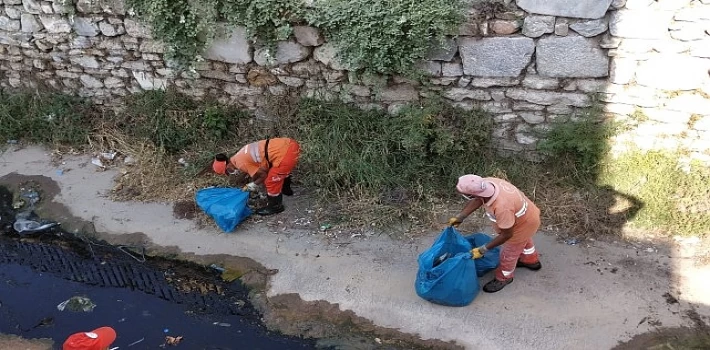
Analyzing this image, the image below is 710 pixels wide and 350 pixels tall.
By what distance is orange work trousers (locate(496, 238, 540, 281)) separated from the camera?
433 centimetres

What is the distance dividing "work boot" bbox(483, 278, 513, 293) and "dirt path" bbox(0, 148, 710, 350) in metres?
0.04

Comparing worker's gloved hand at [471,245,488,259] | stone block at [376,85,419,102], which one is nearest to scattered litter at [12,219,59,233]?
stone block at [376,85,419,102]

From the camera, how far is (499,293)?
446cm

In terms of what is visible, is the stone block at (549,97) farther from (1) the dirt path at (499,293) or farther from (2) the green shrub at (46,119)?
(2) the green shrub at (46,119)

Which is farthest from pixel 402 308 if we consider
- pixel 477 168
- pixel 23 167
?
pixel 23 167

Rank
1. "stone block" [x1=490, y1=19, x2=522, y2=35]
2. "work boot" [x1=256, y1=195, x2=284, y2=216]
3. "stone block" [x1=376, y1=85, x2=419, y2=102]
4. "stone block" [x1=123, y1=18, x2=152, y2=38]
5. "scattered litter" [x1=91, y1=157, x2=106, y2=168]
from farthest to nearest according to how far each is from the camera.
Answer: "scattered litter" [x1=91, y1=157, x2=106, y2=168] < "stone block" [x1=123, y1=18, x2=152, y2=38] < "stone block" [x1=376, y1=85, x2=419, y2=102] < "work boot" [x1=256, y1=195, x2=284, y2=216] < "stone block" [x1=490, y1=19, x2=522, y2=35]

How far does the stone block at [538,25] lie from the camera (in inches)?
194

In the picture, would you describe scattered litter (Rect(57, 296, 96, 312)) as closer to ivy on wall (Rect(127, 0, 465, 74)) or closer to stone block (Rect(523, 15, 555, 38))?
ivy on wall (Rect(127, 0, 465, 74))

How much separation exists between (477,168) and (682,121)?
178cm

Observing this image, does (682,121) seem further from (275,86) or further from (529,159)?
(275,86)

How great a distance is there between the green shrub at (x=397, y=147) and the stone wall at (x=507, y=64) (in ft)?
0.60

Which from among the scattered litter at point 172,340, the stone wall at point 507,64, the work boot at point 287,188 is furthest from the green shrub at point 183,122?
the scattered litter at point 172,340

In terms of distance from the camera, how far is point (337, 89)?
19.2 ft

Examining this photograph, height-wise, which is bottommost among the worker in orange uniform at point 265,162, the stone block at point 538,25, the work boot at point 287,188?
the work boot at point 287,188
